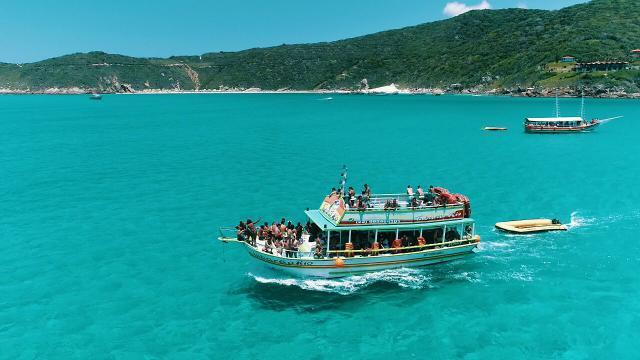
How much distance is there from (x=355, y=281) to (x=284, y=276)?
454cm

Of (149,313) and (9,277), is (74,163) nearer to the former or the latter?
(9,277)

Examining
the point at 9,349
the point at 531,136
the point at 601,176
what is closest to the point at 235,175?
the point at 9,349

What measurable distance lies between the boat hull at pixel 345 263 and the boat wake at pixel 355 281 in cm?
35

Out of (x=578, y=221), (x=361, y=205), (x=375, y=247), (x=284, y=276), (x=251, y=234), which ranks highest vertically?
(x=361, y=205)

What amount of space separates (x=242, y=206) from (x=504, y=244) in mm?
24388

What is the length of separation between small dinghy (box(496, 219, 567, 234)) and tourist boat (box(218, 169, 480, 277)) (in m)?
7.36

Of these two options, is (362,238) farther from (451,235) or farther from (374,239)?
(451,235)

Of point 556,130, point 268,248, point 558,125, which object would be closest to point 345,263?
point 268,248

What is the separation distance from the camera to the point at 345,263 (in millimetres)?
29328

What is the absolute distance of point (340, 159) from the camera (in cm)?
7381

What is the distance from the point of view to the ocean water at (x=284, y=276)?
23469mm

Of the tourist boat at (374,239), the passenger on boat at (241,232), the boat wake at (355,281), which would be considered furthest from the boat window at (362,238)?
the passenger on boat at (241,232)

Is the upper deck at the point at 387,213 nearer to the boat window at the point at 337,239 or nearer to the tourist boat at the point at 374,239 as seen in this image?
the tourist boat at the point at 374,239

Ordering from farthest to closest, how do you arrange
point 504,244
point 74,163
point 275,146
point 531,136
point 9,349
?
point 531,136 < point 275,146 < point 74,163 < point 504,244 < point 9,349
